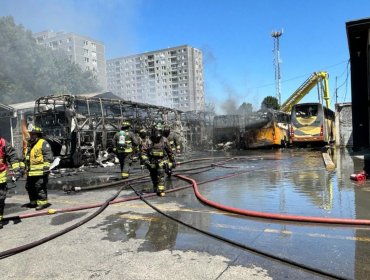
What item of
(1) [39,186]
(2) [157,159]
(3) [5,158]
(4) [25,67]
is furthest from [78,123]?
(4) [25,67]

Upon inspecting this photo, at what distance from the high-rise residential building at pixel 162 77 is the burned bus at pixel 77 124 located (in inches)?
641

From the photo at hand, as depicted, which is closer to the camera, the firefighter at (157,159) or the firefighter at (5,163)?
the firefighter at (5,163)

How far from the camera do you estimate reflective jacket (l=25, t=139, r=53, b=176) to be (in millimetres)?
7078

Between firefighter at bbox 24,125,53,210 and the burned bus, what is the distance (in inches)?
301

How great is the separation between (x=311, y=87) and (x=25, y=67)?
30.2 m

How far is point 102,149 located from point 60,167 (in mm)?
2039

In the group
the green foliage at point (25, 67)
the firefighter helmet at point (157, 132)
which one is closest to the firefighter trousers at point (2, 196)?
the firefighter helmet at point (157, 132)

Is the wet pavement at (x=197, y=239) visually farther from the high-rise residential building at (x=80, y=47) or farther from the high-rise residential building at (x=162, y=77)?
the high-rise residential building at (x=80, y=47)

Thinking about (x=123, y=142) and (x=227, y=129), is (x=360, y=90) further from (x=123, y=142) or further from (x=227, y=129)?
(x=123, y=142)

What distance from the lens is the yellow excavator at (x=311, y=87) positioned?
90.8ft

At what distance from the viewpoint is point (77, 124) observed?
1488 cm

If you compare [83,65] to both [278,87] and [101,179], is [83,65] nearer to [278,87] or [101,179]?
[278,87]

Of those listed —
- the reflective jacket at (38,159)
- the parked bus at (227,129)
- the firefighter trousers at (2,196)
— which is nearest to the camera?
the firefighter trousers at (2,196)

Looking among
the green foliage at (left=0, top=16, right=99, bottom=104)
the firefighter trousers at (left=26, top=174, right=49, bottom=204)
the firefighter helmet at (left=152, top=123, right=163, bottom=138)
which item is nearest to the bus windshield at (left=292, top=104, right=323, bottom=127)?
the firefighter helmet at (left=152, top=123, right=163, bottom=138)
